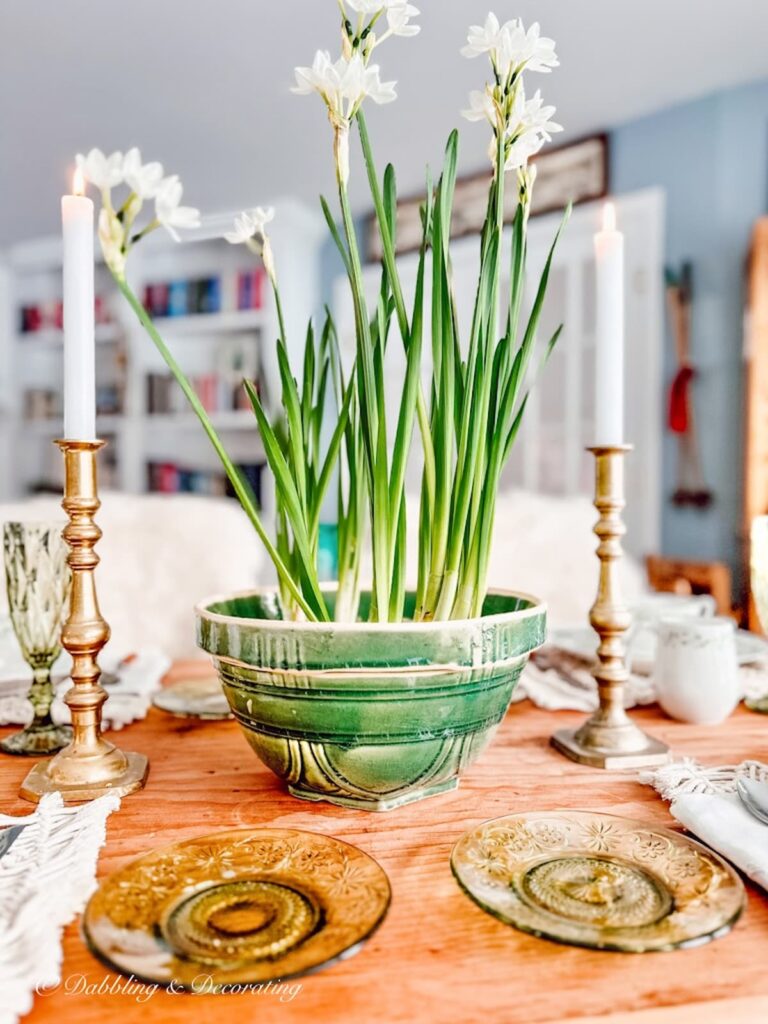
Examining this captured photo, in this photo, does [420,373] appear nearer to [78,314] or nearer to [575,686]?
[78,314]

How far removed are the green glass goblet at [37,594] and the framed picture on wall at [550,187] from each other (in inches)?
103

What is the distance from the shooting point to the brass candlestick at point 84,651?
60 cm

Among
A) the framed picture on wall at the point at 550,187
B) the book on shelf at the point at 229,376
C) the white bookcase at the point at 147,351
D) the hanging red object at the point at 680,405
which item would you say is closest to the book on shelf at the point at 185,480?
the white bookcase at the point at 147,351

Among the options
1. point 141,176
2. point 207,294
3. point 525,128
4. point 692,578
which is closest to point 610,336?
point 525,128

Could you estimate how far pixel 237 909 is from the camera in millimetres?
403

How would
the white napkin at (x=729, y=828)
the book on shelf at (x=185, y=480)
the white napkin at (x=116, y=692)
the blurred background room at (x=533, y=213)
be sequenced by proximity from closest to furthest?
the white napkin at (x=729, y=828)
the white napkin at (x=116, y=692)
the blurred background room at (x=533, y=213)
the book on shelf at (x=185, y=480)

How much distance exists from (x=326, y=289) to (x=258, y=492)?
1.23 metres

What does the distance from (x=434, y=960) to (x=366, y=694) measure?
17cm

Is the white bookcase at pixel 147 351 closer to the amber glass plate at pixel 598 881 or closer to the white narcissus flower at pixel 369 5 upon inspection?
the white narcissus flower at pixel 369 5

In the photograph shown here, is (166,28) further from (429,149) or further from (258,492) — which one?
(258,492)

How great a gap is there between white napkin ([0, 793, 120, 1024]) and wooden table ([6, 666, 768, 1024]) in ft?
0.04

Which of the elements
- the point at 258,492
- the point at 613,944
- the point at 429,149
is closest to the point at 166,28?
the point at 429,149

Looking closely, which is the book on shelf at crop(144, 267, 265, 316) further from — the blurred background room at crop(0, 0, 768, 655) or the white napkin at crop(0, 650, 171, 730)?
the white napkin at crop(0, 650, 171, 730)

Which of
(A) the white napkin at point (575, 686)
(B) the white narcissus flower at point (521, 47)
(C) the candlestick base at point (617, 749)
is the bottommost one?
(A) the white napkin at point (575, 686)
